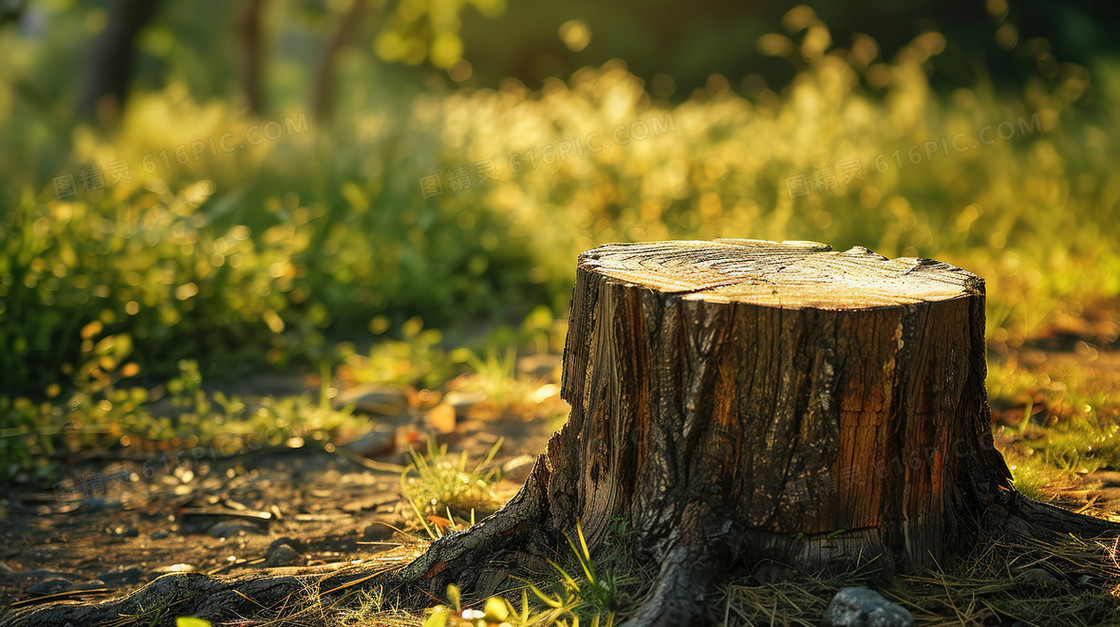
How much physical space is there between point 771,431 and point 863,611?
1.21 ft

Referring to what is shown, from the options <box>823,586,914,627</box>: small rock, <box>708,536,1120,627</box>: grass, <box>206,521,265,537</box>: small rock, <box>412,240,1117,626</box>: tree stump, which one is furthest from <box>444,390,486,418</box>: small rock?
<box>823,586,914,627</box>: small rock

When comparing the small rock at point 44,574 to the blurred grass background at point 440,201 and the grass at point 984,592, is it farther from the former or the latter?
the grass at point 984,592

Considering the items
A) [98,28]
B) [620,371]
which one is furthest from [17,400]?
[98,28]

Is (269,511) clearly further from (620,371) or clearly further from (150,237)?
(150,237)

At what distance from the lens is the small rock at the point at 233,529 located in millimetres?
2760

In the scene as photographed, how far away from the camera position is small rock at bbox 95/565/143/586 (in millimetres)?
2428

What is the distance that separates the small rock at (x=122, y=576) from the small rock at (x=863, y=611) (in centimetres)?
180

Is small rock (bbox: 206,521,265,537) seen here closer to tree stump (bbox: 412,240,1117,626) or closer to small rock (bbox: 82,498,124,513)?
small rock (bbox: 82,498,124,513)

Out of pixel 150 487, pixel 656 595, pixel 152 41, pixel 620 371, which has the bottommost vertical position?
pixel 150 487

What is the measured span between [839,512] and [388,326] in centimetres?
350

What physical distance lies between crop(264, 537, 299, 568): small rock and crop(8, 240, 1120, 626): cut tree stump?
1.43ft

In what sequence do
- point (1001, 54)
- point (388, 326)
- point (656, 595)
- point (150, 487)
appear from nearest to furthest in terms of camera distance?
point (656, 595) → point (150, 487) → point (388, 326) → point (1001, 54)

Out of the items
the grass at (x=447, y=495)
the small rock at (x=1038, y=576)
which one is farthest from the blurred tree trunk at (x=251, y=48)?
the small rock at (x=1038, y=576)

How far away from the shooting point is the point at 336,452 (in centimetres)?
339
